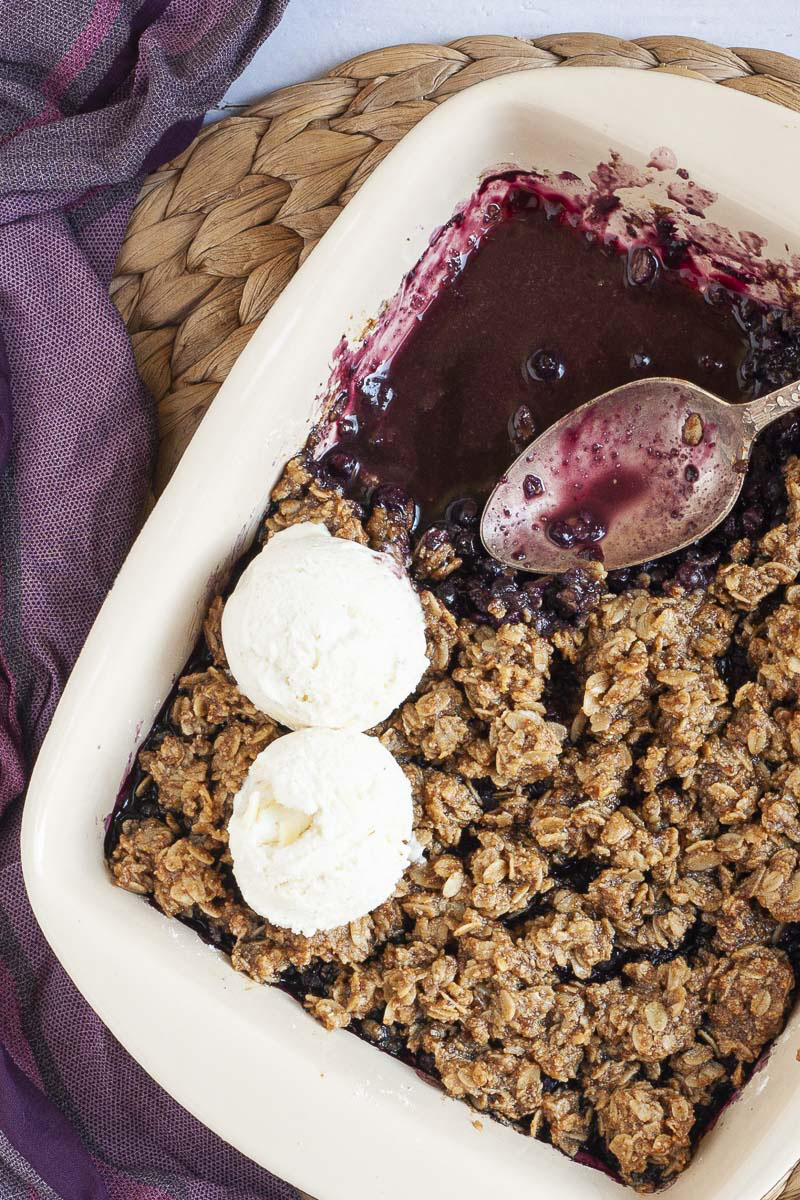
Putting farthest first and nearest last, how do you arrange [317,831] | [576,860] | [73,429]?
[73,429] < [576,860] < [317,831]

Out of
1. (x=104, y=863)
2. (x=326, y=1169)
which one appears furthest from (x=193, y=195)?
(x=326, y=1169)

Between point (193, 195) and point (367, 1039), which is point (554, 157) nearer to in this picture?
point (193, 195)

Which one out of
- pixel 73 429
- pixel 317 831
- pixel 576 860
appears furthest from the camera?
pixel 73 429

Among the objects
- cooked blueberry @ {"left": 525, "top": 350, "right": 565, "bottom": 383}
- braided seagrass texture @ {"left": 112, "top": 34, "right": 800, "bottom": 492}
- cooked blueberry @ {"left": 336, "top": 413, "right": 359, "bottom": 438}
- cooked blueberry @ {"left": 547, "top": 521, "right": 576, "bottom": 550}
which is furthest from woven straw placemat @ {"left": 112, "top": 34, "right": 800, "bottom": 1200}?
cooked blueberry @ {"left": 547, "top": 521, "right": 576, "bottom": 550}

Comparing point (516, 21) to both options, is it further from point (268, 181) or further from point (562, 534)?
point (562, 534)

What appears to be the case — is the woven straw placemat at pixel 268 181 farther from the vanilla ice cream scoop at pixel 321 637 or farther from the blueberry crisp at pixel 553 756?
the vanilla ice cream scoop at pixel 321 637

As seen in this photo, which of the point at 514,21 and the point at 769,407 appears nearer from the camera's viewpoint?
the point at 769,407

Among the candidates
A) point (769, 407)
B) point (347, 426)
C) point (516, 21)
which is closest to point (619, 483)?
point (769, 407)
